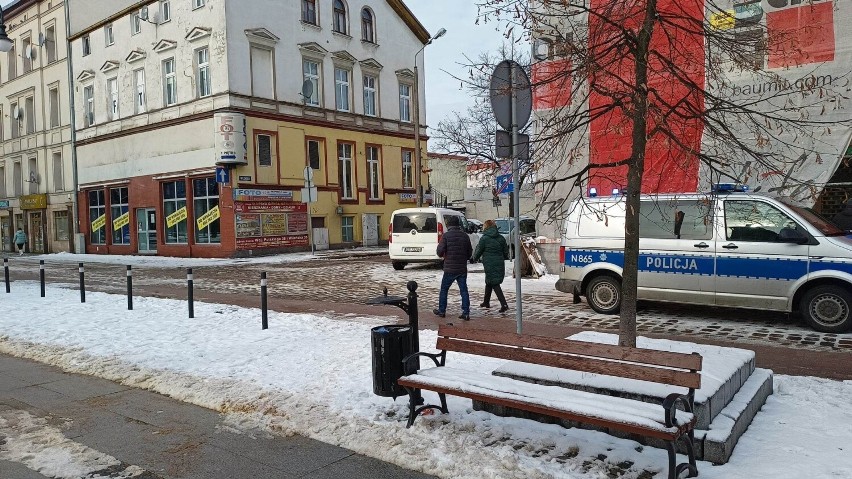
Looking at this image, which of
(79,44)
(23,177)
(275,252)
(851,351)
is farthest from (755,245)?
(23,177)

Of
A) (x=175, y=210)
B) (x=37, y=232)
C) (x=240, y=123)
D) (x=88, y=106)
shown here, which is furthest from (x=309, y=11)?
(x=37, y=232)

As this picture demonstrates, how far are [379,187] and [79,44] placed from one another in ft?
61.8

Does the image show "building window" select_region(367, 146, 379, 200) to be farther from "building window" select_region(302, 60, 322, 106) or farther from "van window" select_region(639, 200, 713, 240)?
"van window" select_region(639, 200, 713, 240)

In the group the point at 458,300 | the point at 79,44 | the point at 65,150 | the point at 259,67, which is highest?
the point at 79,44

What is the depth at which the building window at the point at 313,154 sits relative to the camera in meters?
30.9

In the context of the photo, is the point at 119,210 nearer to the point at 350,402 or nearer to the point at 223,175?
the point at 223,175

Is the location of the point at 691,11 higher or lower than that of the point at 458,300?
higher

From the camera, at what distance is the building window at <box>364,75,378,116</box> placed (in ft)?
114

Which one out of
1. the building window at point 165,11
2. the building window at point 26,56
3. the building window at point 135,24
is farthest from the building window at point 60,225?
the building window at point 165,11

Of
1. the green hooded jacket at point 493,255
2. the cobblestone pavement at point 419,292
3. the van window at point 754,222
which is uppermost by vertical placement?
the van window at point 754,222

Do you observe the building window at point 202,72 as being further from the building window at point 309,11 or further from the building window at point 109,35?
the building window at point 109,35

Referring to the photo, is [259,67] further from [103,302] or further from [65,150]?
[103,302]

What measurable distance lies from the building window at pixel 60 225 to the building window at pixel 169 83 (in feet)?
40.4

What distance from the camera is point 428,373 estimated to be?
503 centimetres
